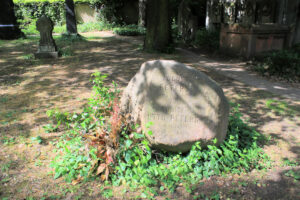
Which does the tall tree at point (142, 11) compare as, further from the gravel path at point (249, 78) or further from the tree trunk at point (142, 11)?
the gravel path at point (249, 78)

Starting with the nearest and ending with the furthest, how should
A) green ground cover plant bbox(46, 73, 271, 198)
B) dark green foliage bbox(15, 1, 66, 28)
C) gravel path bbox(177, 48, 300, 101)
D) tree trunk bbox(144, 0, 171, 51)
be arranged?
green ground cover plant bbox(46, 73, 271, 198), gravel path bbox(177, 48, 300, 101), tree trunk bbox(144, 0, 171, 51), dark green foliage bbox(15, 1, 66, 28)

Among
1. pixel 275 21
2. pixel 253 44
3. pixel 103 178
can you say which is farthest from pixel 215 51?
pixel 103 178

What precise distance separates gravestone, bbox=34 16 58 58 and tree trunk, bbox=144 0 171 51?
371cm

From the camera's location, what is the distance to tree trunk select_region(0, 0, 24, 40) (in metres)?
13.3

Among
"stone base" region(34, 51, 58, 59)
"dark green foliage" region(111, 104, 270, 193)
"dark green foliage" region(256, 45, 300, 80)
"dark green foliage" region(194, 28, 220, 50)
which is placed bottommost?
"dark green foliage" region(111, 104, 270, 193)

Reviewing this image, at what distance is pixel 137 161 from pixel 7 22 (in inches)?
536

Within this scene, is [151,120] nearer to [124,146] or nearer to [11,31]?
[124,146]

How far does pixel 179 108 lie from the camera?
347 cm

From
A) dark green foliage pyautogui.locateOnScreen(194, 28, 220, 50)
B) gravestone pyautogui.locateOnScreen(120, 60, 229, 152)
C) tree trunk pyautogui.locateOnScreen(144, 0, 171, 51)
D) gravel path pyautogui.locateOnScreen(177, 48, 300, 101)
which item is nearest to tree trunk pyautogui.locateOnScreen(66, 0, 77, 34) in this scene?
tree trunk pyautogui.locateOnScreen(144, 0, 171, 51)

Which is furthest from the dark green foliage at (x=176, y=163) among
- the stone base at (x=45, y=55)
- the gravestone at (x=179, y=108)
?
the stone base at (x=45, y=55)

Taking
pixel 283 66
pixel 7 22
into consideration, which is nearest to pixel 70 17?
pixel 7 22

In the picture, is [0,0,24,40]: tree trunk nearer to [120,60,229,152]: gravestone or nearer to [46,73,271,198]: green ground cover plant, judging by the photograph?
[46,73,271,198]: green ground cover plant

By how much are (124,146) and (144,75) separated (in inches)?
41.5

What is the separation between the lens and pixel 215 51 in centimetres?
1189
